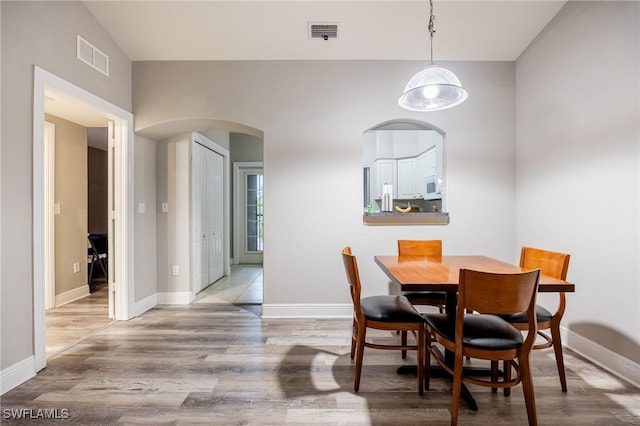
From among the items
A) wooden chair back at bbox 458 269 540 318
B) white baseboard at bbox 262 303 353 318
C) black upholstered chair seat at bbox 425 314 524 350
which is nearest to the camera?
wooden chair back at bbox 458 269 540 318

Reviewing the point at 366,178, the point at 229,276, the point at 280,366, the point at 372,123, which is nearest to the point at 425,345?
the point at 280,366

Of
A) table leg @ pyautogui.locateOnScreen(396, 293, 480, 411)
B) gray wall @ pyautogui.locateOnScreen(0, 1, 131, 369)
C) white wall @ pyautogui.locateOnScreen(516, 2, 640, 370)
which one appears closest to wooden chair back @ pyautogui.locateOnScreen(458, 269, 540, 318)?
table leg @ pyautogui.locateOnScreen(396, 293, 480, 411)

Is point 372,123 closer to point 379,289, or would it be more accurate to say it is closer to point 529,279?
point 379,289

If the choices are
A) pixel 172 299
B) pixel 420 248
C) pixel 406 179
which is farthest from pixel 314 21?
pixel 172 299

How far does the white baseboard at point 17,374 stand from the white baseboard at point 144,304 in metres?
1.16

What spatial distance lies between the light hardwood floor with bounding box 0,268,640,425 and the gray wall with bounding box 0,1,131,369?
44 centimetres

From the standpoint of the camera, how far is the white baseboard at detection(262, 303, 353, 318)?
10.5 feet

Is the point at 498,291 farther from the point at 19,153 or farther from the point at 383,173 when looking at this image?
the point at 19,153

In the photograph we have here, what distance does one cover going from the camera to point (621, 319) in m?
2.04

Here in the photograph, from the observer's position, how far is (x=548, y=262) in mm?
2016

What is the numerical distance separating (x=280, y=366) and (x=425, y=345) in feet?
3.43

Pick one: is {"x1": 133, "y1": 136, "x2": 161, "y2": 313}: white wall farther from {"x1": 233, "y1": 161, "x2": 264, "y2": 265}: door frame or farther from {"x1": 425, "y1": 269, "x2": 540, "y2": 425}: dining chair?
{"x1": 425, "y1": 269, "x2": 540, "y2": 425}: dining chair

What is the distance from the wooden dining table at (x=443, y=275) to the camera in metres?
1.57

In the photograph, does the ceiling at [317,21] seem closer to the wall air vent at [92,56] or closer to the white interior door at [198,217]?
the wall air vent at [92,56]
